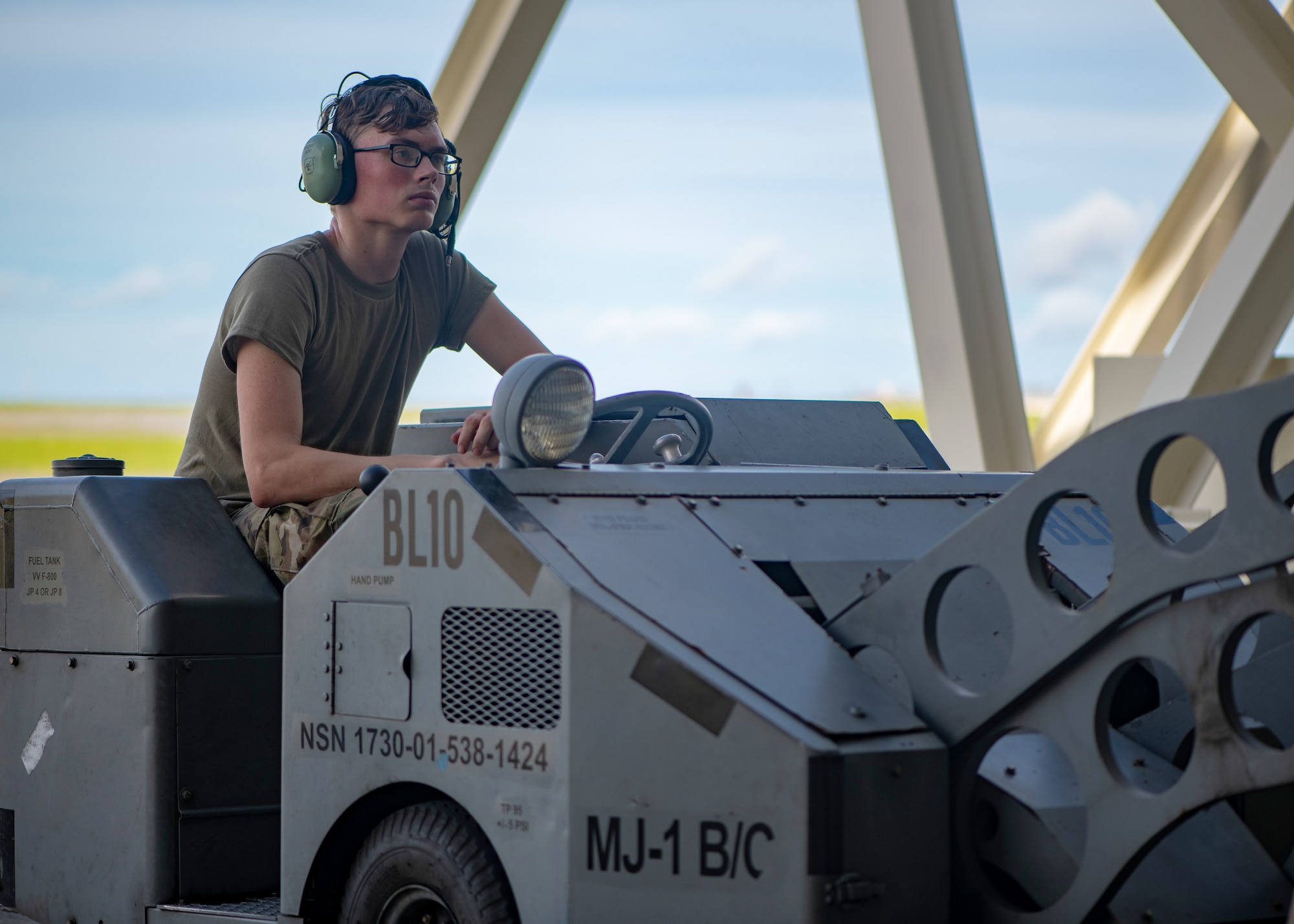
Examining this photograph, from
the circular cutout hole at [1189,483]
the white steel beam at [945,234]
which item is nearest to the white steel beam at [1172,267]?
the circular cutout hole at [1189,483]

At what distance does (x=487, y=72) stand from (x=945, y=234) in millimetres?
2299

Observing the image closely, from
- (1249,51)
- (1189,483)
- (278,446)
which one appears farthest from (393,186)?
(1189,483)

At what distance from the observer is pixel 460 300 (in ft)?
12.7

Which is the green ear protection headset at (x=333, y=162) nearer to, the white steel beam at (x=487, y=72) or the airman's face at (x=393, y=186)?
the airman's face at (x=393, y=186)

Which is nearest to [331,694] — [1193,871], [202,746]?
[202,746]

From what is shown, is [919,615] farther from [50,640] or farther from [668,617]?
[50,640]

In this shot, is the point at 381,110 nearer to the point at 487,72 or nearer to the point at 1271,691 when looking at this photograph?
the point at 1271,691

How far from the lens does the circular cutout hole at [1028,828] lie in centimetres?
232

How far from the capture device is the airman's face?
138 inches

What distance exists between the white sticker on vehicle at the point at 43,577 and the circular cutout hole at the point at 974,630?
6.04ft

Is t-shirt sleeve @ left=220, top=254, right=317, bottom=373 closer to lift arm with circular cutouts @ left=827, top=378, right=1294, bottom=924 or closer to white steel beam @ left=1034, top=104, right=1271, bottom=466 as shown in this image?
lift arm with circular cutouts @ left=827, top=378, right=1294, bottom=924

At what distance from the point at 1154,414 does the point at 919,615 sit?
49 cm

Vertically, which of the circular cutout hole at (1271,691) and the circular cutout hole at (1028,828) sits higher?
the circular cutout hole at (1271,691)

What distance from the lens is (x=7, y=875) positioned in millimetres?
3543
